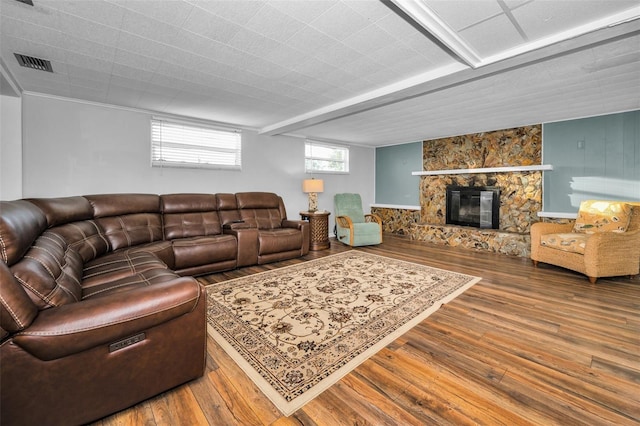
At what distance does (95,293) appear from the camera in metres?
1.79

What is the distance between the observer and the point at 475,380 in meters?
1.66

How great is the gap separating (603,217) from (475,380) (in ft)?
12.1

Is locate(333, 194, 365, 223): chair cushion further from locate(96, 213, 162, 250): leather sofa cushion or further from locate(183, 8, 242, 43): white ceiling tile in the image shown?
locate(183, 8, 242, 43): white ceiling tile

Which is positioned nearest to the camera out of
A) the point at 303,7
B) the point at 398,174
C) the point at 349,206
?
the point at 303,7

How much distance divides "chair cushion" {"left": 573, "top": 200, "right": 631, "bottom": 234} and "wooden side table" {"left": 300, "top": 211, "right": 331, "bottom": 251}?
12.5 ft

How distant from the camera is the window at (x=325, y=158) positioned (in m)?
6.41

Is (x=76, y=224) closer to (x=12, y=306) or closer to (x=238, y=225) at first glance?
(x=238, y=225)

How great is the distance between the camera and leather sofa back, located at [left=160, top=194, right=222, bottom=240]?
4.00m

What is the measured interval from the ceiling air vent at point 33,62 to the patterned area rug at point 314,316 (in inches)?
107

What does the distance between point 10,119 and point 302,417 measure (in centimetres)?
455

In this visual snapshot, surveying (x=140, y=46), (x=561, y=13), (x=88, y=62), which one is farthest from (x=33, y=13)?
(x=561, y=13)

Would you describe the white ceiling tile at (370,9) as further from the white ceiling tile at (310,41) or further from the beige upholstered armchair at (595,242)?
the beige upholstered armchair at (595,242)

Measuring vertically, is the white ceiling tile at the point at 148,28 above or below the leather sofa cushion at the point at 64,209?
above

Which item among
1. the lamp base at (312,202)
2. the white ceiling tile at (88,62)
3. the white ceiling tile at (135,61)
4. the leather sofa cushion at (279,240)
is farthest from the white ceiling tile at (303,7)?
the lamp base at (312,202)
